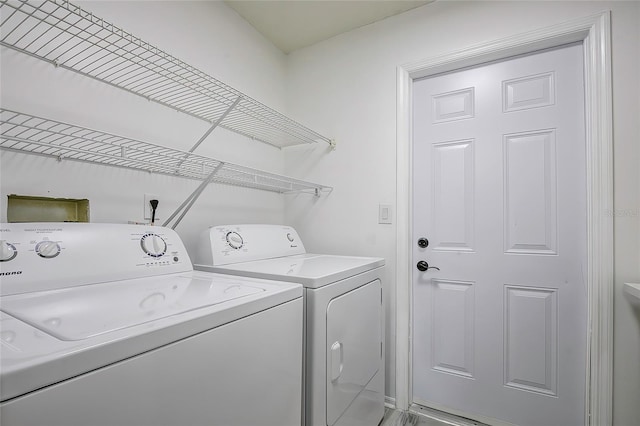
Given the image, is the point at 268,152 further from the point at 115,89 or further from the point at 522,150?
the point at 522,150

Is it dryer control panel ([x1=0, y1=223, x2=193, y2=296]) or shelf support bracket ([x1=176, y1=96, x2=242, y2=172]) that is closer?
dryer control panel ([x1=0, y1=223, x2=193, y2=296])

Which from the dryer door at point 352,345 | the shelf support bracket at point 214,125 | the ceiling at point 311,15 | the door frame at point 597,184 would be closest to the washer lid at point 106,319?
the dryer door at point 352,345

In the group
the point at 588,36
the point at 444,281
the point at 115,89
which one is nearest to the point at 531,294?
the point at 444,281

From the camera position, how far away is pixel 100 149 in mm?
1314

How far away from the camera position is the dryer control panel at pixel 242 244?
148 centimetres

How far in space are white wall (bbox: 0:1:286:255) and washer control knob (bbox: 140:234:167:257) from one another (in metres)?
0.30

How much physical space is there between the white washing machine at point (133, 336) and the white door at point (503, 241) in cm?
124

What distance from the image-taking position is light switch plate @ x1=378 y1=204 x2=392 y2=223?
205 cm

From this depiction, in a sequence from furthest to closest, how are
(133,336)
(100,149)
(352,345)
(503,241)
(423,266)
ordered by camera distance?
(423,266)
(503,241)
(352,345)
(100,149)
(133,336)

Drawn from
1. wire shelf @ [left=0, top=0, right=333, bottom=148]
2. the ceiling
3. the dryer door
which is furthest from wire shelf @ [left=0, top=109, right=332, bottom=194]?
the ceiling

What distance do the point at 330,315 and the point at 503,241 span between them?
3.90 ft

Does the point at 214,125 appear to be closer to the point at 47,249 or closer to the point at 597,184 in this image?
the point at 47,249

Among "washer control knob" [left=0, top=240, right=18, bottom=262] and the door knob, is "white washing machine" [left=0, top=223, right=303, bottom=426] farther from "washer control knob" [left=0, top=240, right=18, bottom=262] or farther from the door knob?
the door knob

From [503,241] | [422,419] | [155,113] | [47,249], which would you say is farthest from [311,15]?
[422,419]
